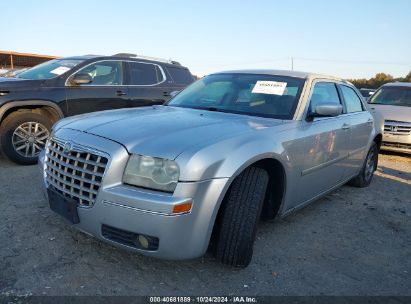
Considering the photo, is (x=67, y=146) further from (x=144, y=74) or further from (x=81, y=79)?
(x=144, y=74)

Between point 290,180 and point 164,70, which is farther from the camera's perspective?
point 164,70

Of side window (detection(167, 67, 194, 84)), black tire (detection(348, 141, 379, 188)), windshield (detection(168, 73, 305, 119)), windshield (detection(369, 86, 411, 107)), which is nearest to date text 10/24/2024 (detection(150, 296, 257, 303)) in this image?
windshield (detection(168, 73, 305, 119))

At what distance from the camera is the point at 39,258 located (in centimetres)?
287

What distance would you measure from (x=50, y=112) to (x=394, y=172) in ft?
19.1

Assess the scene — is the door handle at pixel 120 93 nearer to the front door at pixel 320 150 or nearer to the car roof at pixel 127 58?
the car roof at pixel 127 58

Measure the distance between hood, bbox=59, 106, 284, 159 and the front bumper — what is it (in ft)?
0.54

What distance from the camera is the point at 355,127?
15.1 ft

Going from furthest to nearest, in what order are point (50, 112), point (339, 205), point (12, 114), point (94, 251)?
point (50, 112) < point (12, 114) < point (339, 205) < point (94, 251)

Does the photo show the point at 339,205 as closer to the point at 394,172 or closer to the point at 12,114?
the point at 394,172

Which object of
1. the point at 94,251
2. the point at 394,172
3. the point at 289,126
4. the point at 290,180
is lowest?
the point at 394,172

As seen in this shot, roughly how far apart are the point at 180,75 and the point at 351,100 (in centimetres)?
351

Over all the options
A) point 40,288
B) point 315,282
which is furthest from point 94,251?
point 315,282

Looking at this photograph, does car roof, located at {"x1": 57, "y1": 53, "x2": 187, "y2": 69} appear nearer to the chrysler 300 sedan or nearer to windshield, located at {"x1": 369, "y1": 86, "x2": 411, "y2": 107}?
the chrysler 300 sedan

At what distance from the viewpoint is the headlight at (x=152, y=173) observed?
244cm
